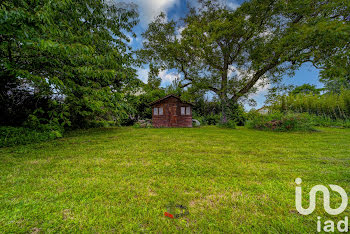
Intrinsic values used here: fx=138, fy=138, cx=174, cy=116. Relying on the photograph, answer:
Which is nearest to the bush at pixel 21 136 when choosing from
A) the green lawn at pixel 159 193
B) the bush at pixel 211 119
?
the green lawn at pixel 159 193

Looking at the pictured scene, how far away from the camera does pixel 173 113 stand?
44.0ft

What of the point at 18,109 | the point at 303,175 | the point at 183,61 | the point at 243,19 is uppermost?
the point at 243,19

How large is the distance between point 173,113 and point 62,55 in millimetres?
10227

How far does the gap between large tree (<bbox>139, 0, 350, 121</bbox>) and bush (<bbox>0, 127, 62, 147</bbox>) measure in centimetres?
999

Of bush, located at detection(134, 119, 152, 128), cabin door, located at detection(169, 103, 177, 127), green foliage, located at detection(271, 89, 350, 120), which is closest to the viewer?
green foliage, located at detection(271, 89, 350, 120)

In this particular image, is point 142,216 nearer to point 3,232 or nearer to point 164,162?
point 3,232

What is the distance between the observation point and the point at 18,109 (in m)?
5.62

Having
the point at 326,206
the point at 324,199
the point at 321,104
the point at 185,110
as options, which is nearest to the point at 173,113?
the point at 185,110

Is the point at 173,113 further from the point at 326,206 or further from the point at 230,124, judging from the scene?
the point at 326,206

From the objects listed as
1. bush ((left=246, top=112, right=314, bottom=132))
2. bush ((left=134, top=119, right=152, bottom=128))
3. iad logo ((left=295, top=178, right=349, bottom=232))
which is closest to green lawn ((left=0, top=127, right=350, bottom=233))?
iad logo ((left=295, top=178, right=349, bottom=232))

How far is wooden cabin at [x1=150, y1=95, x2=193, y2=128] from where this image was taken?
13406 mm

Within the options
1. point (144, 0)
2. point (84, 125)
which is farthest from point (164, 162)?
point (84, 125)

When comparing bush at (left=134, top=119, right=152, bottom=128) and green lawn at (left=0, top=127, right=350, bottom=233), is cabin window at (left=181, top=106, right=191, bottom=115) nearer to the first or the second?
bush at (left=134, top=119, right=152, bottom=128)

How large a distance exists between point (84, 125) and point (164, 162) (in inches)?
338
